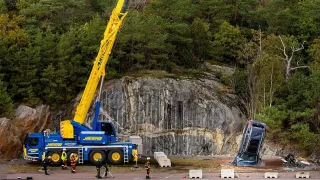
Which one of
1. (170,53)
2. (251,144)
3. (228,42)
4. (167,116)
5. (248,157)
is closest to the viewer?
(251,144)

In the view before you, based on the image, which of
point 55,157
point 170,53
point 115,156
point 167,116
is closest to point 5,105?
point 55,157

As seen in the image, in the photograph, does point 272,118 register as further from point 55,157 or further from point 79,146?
point 55,157

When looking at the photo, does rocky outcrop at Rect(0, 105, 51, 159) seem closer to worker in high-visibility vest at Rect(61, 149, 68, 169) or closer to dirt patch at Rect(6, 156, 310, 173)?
dirt patch at Rect(6, 156, 310, 173)

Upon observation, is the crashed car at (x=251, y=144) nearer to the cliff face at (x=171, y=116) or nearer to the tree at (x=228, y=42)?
the cliff face at (x=171, y=116)

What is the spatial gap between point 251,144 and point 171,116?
9.63 m

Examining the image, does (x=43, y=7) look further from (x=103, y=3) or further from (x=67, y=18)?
(x=103, y=3)

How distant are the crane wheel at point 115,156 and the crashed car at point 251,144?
788cm

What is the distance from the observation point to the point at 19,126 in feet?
147

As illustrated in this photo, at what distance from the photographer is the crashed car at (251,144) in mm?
39094

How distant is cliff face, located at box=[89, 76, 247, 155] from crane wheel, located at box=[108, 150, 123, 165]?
6.99m

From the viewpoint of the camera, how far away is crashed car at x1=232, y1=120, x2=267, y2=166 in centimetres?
3909

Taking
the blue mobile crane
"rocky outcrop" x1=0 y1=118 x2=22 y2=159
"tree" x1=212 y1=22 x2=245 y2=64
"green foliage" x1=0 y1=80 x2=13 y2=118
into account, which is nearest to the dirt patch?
the blue mobile crane

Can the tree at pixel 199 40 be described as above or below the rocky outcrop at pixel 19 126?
above

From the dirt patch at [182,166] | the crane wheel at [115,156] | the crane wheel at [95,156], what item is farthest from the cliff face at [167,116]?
the crane wheel at [95,156]
